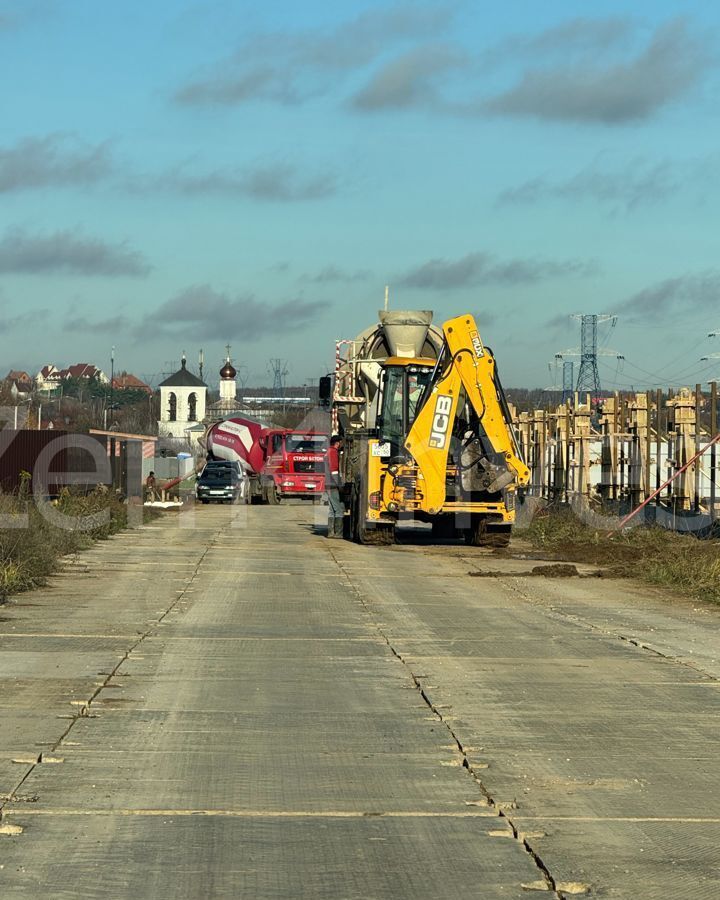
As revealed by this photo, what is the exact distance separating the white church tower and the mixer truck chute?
128928 millimetres

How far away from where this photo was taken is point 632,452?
3431 centimetres

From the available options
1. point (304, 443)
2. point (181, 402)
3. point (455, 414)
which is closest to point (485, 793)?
point (455, 414)

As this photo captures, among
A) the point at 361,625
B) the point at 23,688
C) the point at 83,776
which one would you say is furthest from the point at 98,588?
the point at 83,776

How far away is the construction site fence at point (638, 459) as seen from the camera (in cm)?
2897

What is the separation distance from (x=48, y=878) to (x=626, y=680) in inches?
254

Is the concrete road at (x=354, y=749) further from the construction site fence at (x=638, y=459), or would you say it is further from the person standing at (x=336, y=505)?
the person standing at (x=336, y=505)

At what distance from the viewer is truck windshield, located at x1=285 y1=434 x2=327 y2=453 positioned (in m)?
54.8

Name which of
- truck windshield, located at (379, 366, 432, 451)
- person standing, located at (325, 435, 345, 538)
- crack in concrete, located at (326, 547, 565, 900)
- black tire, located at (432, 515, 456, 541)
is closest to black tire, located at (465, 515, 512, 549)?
black tire, located at (432, 515, 456, 541)

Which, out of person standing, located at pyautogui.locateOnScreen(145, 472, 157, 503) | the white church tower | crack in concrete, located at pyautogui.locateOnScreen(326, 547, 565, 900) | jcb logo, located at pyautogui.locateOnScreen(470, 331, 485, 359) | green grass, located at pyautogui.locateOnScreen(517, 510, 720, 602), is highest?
the white church tower

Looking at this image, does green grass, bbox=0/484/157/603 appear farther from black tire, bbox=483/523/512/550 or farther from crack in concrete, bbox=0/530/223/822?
black tire, bbox=483/523/512/550

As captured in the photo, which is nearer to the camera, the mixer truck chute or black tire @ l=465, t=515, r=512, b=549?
the mixer truck chute

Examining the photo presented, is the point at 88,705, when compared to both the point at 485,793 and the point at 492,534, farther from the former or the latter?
the point at 492,534

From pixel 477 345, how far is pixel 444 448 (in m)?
2.05

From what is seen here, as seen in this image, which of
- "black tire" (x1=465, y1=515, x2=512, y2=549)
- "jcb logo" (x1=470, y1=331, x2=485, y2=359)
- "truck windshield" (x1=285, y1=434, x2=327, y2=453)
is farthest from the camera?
"truck windshield" (x1=285, y1=434, x2=327, y2=453)
